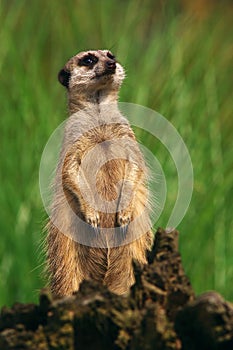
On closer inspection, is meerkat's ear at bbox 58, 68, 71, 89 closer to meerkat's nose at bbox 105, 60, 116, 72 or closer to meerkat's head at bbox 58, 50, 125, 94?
meerkat's head at bbox 58, 50, 125, 94

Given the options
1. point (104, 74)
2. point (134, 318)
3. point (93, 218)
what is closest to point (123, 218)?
point (93, 218)

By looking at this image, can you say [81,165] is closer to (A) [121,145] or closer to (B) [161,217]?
(A) [121,145]

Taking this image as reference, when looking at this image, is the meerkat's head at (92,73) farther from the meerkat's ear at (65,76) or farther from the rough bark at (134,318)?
the rough bark at (134,318)

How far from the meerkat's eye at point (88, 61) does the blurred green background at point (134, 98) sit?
50cm

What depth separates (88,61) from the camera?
126 inches

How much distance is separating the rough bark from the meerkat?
937mm

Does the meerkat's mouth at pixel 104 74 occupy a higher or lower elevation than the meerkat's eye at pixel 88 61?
lower

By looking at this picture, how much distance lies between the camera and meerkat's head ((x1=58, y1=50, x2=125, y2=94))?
307cm

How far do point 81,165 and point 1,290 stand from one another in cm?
61

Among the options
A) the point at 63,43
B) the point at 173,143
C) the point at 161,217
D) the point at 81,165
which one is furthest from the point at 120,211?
the point at 63,43

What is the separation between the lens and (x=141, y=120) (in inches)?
149

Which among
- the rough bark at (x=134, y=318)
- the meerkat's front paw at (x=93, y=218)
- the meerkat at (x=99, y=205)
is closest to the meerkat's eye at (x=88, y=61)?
the meerkat at (x=99, y=205)

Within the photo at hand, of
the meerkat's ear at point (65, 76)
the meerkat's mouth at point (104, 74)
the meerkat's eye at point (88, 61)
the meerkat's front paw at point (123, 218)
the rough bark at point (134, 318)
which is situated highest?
the meerkat's eye at point (88, 61)

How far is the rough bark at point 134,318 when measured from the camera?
5.84 feet
